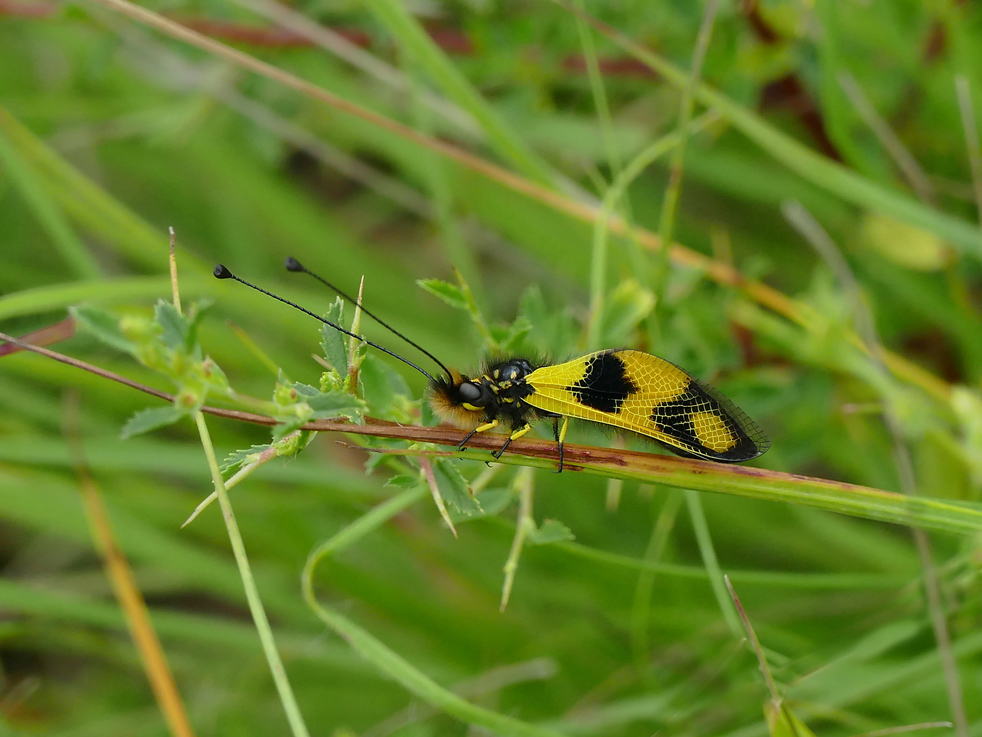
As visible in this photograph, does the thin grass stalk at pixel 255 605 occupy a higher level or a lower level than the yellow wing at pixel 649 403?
lower

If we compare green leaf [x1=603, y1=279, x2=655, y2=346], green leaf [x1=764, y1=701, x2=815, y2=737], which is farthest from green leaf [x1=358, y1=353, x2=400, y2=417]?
green leaf [x1=764, y1=701, x2=815, y2=737]

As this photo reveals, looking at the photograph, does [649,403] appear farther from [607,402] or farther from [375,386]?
[375,386]

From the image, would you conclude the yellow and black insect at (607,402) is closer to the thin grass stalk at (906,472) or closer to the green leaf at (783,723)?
the green leaf at (783,723)

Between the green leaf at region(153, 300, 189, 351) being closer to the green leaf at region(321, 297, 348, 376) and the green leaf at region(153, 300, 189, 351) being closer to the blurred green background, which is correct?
the green leaf at region(321, 297, 348, 376)

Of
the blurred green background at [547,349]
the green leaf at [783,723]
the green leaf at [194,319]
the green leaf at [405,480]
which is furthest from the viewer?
the blurred green background at [547,349]

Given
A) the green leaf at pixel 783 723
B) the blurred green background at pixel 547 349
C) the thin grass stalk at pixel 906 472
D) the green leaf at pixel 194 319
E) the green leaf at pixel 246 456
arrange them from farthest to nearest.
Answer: the blurred green background at pixel 547 349 < the thin grass stalk at pixel 906 472 < the green leaf at pixel 783 723 < the green leaf at pixel 246 456 < the green leaf at pixel 194 319

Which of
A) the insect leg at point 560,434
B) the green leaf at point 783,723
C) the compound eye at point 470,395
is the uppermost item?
the insect leg at point 560,434

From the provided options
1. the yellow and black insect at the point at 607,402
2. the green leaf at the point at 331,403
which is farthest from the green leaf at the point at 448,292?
the green leaf at the point at 331,403
